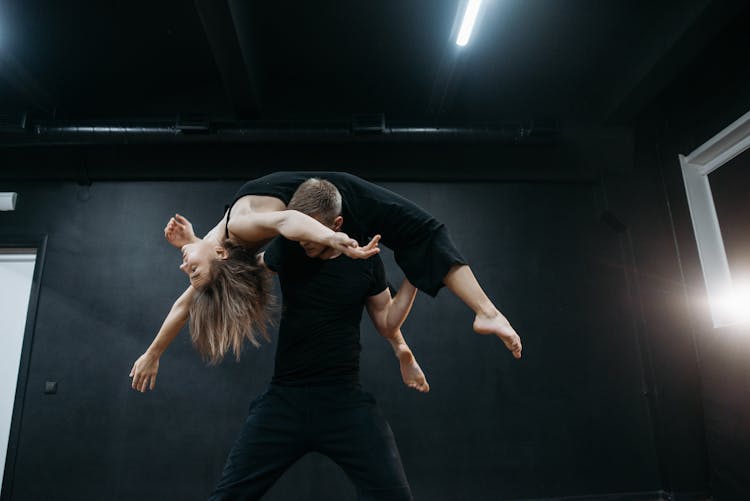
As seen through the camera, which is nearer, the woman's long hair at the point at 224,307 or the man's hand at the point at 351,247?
the man's hand at the point at 351,247

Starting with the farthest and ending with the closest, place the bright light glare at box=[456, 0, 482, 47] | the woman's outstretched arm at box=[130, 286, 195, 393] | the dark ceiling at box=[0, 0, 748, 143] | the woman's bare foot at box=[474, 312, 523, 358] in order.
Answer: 1. the dark ceiling at box=[0, 0, 748, 143]
2. the bright light glare at box=[456, 0, 482, 47]
3. the woman's outstretched arm at box=[130, 286, 195, 393]
4. the woman's bare foot at box=[474, 312, 523, 358]

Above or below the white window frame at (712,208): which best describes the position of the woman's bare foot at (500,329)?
below

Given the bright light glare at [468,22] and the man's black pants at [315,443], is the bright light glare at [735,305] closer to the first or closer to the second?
the bright light glare at [468,22]

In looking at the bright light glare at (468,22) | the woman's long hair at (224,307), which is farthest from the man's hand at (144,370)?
the bright light glare at (468,22)

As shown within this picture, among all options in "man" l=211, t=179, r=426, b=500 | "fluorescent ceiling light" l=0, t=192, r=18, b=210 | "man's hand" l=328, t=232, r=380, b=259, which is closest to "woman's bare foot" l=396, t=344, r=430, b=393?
"man" l=211, t=179, r=426, b=500

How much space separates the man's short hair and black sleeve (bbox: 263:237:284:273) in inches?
6.8

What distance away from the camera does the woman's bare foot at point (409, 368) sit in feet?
6.73

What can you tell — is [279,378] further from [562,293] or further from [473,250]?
[562,293]

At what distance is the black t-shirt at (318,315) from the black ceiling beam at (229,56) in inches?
71.3

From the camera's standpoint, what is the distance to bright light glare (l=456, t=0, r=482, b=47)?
274 cm

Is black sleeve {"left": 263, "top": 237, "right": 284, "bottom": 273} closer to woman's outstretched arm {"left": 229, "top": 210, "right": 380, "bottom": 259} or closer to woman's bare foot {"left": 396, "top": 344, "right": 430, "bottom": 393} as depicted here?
woman's outstretched arm {"left": 229, "top": 210, "right": 380, "bottom": 259}

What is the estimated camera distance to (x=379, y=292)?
1883 millimetres

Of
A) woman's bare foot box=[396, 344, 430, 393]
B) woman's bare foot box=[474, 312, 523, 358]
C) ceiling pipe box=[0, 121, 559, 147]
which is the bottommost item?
woman's bare foot box=[396, 344, 430, 393]

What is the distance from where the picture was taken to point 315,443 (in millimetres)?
1499
